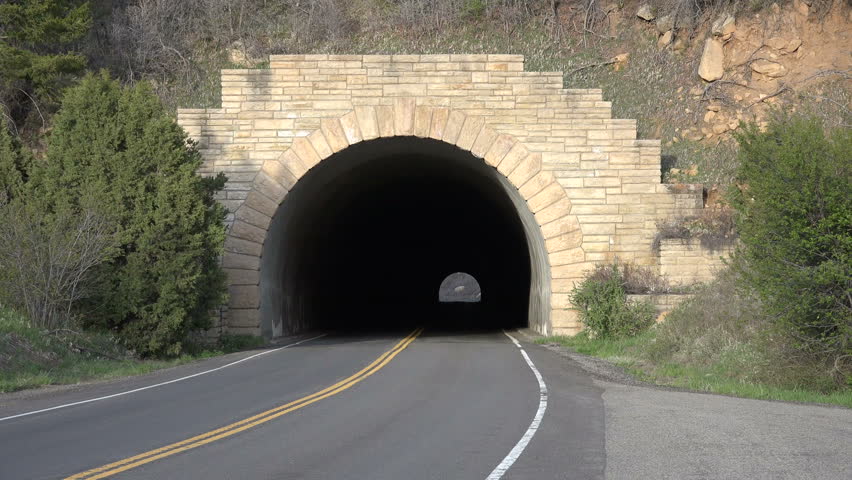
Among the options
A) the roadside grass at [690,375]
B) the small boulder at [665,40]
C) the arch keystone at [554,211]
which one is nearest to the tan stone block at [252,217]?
the arch keystone at [554,211]

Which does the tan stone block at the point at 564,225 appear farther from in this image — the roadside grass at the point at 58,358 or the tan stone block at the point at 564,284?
the roadside grass at the point at 58,358

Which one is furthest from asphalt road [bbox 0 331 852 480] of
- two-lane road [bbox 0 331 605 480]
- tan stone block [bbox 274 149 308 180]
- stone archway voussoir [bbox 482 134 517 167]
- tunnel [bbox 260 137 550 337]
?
tunnel [bbox 260 137 550 337]

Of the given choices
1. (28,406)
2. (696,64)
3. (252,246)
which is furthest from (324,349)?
(696,64)

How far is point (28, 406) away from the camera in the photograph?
39.0 feet

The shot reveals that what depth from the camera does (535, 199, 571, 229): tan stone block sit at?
23.2m

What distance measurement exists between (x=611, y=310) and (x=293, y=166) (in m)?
9.17

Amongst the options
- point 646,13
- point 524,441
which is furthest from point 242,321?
point 646,13

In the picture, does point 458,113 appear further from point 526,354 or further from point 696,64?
point 696,64

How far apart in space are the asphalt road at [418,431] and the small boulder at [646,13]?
22358mm

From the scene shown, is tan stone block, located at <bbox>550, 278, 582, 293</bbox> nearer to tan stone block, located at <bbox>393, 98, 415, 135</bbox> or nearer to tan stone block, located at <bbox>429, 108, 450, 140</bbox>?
tan stone block, located at <bbox>429, 108, 450, 140</bbox>

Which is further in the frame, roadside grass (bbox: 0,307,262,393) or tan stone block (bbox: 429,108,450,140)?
tan stone block (bbox: 429,108,450,140)

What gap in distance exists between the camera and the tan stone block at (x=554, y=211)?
23156 millimetres

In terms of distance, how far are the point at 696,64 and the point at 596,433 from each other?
23.9m

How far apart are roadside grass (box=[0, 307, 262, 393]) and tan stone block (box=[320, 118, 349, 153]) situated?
703 cm
